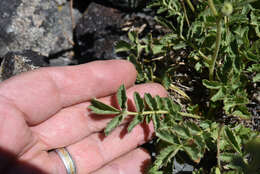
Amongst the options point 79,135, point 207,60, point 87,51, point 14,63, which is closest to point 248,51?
point 207,60

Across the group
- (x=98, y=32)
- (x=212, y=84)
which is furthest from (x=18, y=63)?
(x=212, y=84)

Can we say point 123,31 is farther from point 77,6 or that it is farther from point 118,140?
point 118,140

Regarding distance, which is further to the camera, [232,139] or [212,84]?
[212,84]

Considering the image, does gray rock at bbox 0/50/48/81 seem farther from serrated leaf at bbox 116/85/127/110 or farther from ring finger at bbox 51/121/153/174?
serrated leaf at bbox 116/85/127/110

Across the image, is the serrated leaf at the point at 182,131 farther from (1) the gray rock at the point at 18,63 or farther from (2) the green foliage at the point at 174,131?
(1) the gray rock at the point at 18,63

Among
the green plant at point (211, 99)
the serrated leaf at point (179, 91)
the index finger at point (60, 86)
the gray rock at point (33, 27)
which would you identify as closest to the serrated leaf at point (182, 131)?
the green plant at point (211, 99)

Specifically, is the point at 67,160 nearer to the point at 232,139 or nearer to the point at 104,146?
the point at 104,146
